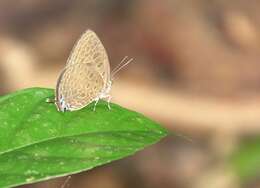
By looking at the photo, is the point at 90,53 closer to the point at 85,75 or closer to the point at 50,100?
the point at 85,75

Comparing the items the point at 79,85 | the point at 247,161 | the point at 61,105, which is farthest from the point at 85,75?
the point at 247,161

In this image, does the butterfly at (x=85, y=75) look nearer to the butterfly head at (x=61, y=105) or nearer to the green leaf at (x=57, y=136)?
the butterfly head at (x=61, y=105)

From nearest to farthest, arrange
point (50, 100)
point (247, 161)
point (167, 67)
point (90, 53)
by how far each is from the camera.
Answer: point (50, 100) → point (90, 53) → point (247, 161) → point (167, 67)

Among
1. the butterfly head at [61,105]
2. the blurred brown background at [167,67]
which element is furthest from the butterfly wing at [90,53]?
the blurred brown background at [167,67]

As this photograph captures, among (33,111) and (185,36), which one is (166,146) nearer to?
(185,36)

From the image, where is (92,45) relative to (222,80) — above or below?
above

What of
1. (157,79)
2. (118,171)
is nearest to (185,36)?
(157,79)
